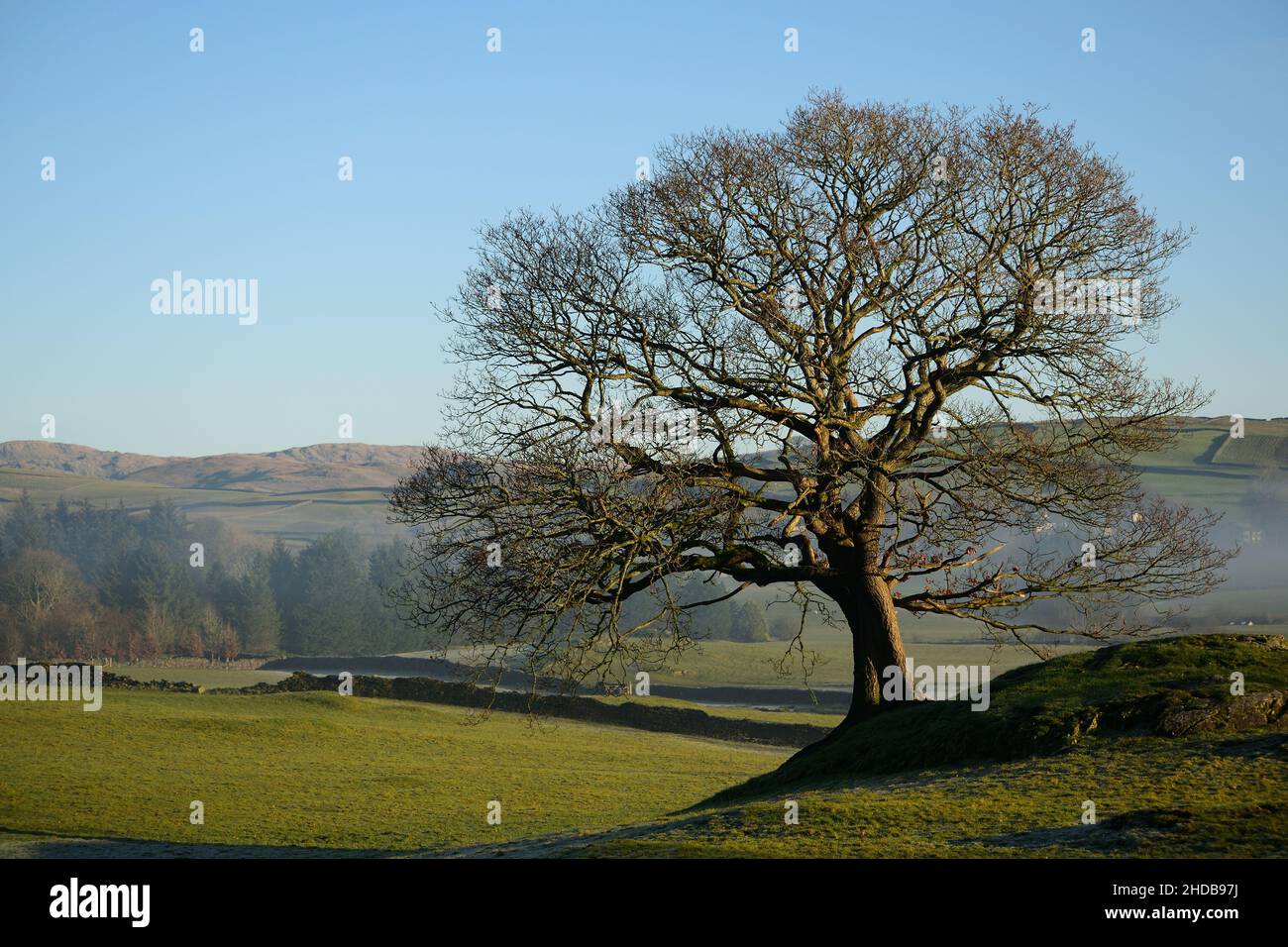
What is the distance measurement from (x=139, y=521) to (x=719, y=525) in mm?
197068

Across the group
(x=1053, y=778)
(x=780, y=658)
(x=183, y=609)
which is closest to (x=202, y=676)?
(x=780, y=658)

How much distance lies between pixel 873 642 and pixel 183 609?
113833mm

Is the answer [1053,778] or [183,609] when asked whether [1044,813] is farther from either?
[183,609]

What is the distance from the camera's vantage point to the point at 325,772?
3697 centimetres

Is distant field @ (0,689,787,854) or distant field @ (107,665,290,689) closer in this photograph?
distant field @ (0,689,787,854)

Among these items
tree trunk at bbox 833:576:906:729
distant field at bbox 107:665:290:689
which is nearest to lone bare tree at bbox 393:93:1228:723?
tree trunk at bbox 833:576:906:729

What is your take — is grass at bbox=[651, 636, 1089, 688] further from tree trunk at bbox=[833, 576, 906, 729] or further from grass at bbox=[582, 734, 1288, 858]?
grass at bbox=[582, 734, 1288, 858]

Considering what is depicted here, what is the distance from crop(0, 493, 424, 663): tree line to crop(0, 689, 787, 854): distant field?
57.6m

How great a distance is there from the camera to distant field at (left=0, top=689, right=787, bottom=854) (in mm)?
26703
